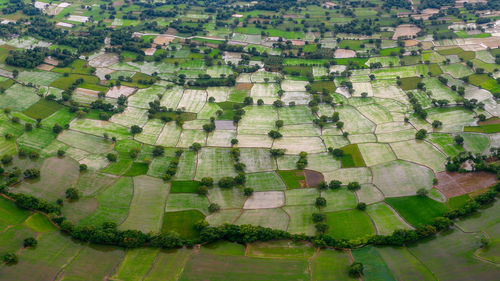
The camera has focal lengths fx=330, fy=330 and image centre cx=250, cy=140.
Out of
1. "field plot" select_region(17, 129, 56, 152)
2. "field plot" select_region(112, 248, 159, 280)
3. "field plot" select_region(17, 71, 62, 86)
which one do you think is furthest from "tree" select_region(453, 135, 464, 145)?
"field plot" select_region(17, 71, 62, 86)

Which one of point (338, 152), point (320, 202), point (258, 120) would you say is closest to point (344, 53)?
point (258, 120)

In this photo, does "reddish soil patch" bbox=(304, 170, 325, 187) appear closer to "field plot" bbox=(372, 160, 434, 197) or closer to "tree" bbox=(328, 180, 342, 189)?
"tree" bbox=(328, 180, 342, 189)

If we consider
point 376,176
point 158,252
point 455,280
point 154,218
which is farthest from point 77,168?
point 455,280

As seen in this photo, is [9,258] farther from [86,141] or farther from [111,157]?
[86,141]

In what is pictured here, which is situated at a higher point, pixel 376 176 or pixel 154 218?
pixel 376 176

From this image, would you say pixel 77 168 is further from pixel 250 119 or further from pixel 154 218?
pixel 250 119

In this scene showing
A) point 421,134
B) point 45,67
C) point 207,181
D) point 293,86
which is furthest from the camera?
point 45,67

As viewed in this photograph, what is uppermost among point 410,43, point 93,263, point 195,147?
point 410,43

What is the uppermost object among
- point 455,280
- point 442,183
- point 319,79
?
point 319,79
